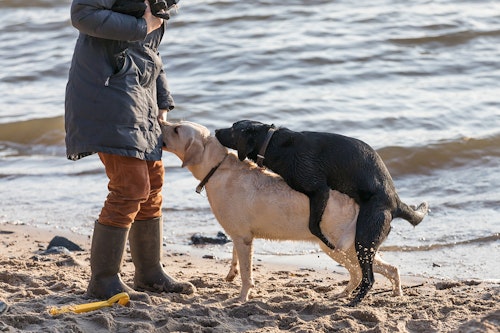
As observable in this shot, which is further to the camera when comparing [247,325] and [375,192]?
[375,192]

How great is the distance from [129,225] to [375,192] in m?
1.46

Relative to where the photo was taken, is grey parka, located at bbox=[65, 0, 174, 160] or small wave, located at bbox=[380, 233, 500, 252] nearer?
grey parka, located at bbox=[65, 0, 174, 160]

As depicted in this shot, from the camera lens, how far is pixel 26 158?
10344mm

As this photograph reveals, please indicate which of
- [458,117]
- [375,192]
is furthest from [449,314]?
[458,117]

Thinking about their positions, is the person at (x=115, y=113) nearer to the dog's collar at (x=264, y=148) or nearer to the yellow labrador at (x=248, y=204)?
the yellow labrador at (x=248, y=204)

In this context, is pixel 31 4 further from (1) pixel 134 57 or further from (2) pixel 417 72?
(1) pixel 134 57

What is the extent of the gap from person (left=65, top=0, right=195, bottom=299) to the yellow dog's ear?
224mm

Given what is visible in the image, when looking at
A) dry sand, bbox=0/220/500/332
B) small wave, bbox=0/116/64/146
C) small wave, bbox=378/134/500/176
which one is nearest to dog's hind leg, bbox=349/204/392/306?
dry sand, bbox=0/220/500/332

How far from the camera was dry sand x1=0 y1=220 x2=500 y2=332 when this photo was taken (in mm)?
4953

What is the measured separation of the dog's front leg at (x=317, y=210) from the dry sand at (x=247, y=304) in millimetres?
403

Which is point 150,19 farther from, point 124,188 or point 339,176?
point 339,176

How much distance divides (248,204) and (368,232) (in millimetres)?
759

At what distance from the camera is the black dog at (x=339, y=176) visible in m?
5.45

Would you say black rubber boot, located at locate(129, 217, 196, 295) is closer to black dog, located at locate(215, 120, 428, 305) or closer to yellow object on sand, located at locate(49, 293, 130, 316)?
yellow object on sand, located at locate(49, 293, 130, 316)
